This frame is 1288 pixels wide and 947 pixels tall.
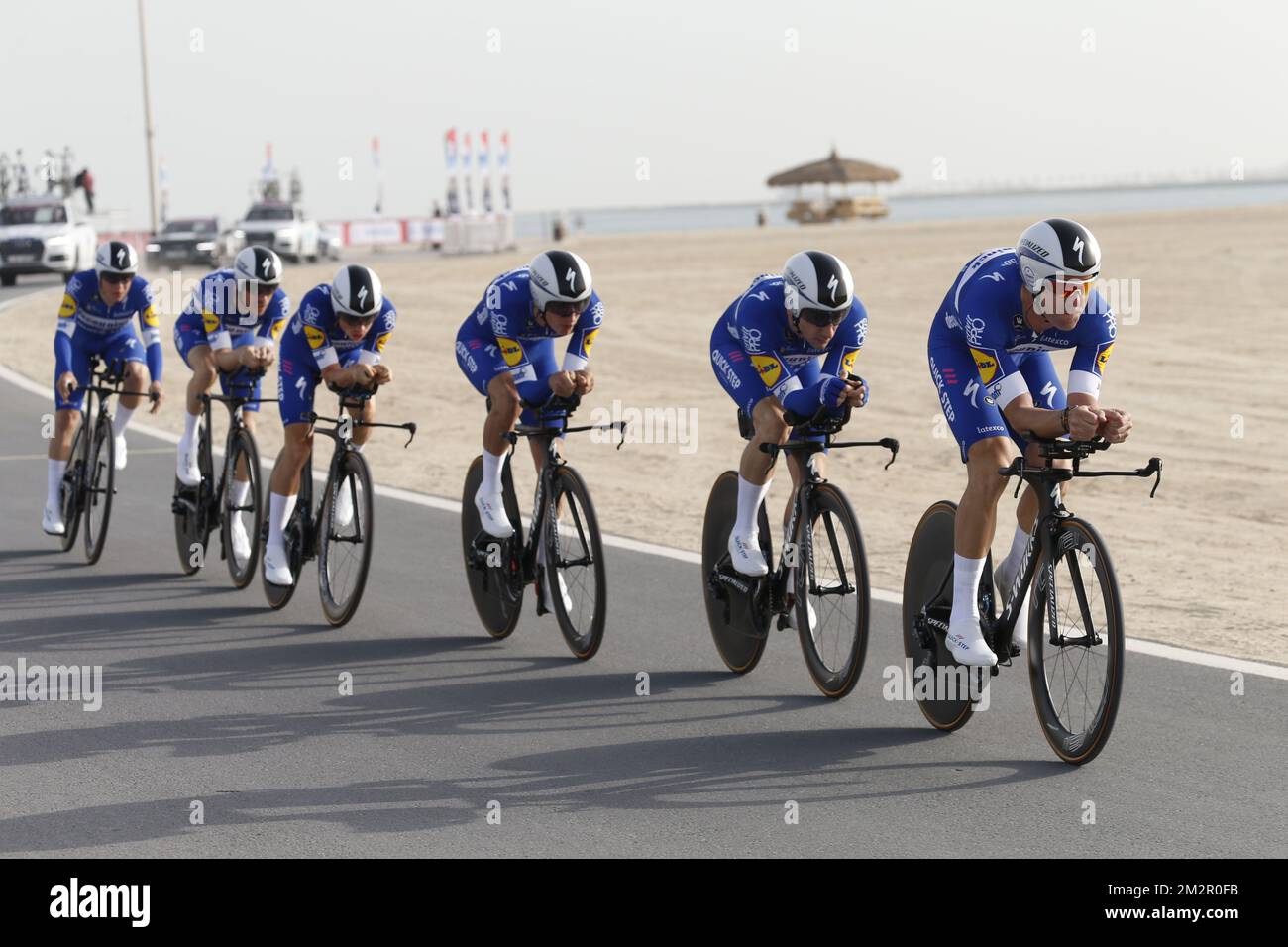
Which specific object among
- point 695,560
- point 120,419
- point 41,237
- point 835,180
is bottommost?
point 695,560

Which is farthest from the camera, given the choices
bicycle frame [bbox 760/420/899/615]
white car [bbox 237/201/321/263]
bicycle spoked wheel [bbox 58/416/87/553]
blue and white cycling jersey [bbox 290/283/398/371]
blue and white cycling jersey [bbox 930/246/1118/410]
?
white car [bbox 237/201/321/263]

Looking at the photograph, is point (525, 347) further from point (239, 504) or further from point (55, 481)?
point (55, 481)

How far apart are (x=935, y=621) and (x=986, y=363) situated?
1068mm

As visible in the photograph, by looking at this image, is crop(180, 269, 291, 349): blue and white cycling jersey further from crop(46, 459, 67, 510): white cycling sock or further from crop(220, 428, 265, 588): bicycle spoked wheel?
crop(46, 459, 67, 510): white cycling sock

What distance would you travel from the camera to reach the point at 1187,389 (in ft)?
59.6

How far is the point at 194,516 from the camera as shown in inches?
392

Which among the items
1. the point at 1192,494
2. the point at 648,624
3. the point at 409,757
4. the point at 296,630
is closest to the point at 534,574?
the point at 648,624

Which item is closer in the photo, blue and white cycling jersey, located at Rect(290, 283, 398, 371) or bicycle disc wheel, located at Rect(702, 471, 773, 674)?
bicycle disc wheel, located at Rect(702, 471, 773, 674)

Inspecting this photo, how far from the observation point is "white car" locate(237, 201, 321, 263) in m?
48.9

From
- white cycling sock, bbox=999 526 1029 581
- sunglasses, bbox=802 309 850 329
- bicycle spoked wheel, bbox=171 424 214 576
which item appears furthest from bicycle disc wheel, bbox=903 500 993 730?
bicycle spoked wheel, bbox=171 424 214 576

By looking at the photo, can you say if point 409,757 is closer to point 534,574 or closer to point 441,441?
point 534,574

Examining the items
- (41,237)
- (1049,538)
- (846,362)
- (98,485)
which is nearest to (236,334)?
(98,485)

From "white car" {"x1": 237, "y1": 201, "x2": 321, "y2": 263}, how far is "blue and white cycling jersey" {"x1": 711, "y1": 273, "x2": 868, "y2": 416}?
1660 inches

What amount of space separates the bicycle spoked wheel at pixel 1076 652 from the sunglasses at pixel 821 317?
134 centimetres
